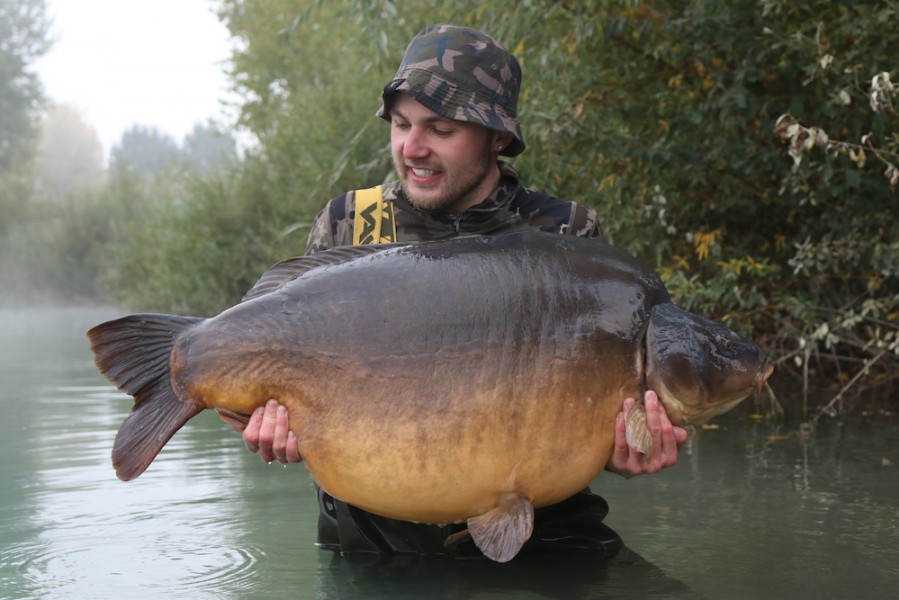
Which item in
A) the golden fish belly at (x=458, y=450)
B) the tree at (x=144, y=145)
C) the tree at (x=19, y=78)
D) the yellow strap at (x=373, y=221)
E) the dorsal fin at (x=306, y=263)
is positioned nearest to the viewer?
the golden fish belly at (x=458, y=450)

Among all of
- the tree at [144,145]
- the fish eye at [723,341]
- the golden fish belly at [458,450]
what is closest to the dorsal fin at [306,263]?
the golden fish belly at [458,450]

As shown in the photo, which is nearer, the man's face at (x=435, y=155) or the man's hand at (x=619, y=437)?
the man's hand at (x=619, y=437)

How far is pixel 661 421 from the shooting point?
9.89ft

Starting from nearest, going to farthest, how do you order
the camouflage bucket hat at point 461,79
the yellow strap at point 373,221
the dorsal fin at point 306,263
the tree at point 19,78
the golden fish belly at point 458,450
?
the golden fish belly at point 458,450 → the dorsal fin at point 306,263 → the camouflage bucket hat at point 461,79 → the yellow strap at point 373,221 → the tree at point 19,78

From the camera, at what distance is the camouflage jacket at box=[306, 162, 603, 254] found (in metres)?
3.69

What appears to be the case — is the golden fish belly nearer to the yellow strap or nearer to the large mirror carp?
the large mirror carp

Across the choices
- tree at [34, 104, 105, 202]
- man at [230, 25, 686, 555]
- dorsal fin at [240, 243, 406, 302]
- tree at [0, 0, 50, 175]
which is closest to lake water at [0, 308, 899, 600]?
man at [230, 25, 686, 555]

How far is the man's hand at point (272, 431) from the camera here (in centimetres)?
295

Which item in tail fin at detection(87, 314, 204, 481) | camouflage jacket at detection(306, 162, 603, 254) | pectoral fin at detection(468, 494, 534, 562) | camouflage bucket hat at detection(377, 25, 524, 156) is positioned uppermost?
camouflage bucket hat at detection(377, 25, 524, 156)

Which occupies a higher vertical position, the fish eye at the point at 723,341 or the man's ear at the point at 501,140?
the man's ear at the point at 501,140

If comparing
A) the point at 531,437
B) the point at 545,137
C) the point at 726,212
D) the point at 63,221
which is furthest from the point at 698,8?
the point at 63,221

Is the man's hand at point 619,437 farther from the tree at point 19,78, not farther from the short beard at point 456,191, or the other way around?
the tree at point 19,78

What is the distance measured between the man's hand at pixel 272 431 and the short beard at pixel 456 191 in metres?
0.91

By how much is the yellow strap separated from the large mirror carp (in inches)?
25.2
